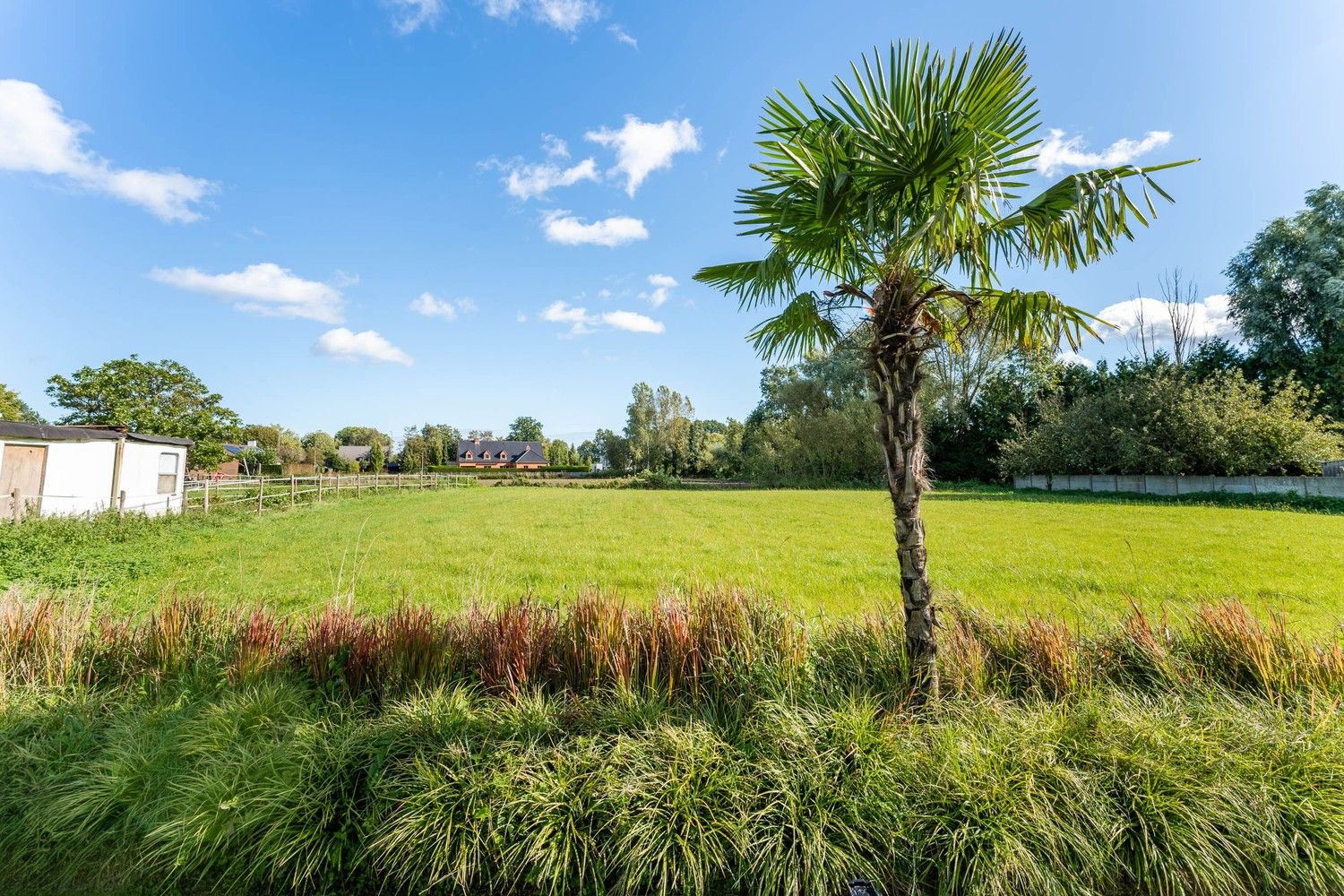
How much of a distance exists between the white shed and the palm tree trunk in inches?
689

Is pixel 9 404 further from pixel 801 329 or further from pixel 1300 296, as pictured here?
pixel 1300 296

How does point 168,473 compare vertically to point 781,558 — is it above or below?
above

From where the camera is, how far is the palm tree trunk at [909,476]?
3.25m

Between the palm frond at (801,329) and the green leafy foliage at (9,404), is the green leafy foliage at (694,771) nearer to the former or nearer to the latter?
the palm frond at (801,329)

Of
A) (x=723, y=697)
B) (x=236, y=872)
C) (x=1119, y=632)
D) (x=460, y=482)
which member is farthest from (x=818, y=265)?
(x=460, y=482)

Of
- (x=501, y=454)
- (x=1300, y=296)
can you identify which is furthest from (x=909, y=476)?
(x=501, y=454)

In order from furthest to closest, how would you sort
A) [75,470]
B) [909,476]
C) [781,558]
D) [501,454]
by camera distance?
[501,454], [75,470], [781,558], [909,476]

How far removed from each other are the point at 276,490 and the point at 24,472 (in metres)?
7.37

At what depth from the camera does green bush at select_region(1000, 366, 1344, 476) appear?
17969 millimetres

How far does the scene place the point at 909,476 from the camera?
3.30 m

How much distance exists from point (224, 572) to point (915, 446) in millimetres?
10287

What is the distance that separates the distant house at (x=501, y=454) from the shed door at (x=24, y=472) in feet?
232

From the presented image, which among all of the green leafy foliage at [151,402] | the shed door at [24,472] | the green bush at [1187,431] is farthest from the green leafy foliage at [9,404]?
the green bush at [1187,431]

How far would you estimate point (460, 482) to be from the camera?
41.0 metres
